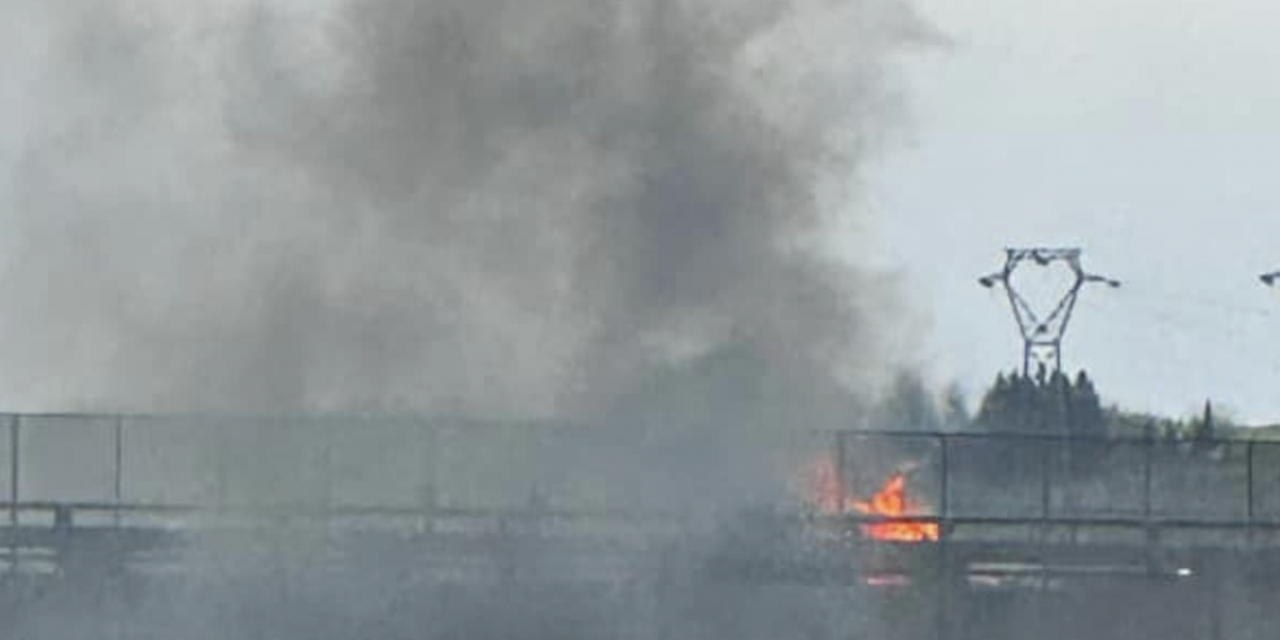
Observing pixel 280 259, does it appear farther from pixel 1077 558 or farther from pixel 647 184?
pixel 1077 558

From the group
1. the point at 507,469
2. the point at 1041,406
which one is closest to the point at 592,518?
the point at 507,469

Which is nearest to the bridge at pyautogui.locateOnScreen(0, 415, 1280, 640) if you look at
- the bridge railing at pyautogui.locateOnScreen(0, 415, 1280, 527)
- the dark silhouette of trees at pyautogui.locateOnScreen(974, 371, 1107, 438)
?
the bridge railing at pyautogui.locateOnScreen(0, 415, 1280, 527)

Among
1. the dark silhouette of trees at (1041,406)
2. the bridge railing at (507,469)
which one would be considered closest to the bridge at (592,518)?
the bridge railing at (507,469)

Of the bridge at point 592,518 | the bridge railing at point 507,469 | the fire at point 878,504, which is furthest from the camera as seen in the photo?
the bridge railing at point 507,469

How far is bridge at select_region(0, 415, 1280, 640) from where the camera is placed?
60.2 metres

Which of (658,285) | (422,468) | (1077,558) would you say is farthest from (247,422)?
(1077,558)

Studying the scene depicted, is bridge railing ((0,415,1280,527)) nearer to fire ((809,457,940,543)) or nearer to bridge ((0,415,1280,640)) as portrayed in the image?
bridge ((0,415,1280,640))

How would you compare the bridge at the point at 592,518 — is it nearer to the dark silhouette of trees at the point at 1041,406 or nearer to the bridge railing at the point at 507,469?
the bridge railing at the point at 507,469

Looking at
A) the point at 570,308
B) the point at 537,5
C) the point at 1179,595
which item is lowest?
the point at 1179,595

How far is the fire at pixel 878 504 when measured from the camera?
62.1m

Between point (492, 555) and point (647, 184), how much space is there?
28.1 feet

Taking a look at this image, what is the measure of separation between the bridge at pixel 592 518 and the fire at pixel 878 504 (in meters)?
Result: 0.10

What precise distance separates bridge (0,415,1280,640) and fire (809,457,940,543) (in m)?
0.10

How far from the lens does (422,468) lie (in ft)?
205
